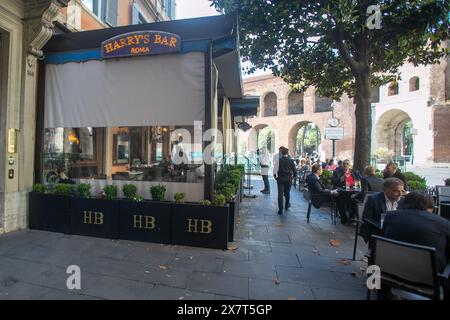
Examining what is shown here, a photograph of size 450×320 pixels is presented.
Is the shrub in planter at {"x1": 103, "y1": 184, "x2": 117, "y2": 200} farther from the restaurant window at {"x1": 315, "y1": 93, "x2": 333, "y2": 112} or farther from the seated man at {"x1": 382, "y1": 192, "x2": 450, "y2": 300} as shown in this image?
the restaurant window at {"x1": 315, "y1": 93, "x2": 333, "y2": 112}

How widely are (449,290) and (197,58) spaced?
444 centimetres

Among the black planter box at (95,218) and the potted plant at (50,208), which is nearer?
the black planter box at (95,218)

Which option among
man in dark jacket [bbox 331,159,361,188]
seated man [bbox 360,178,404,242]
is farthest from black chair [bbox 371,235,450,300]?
man in dark jacket [bbox 331,159,361,188]

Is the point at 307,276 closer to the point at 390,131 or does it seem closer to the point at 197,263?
the point at 197,263

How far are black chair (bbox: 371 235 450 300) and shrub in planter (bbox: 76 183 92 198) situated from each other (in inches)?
184

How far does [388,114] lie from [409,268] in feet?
115

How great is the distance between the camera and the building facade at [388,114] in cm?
2681

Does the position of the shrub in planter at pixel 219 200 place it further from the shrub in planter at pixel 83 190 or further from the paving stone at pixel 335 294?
the shrub in planter at pixel 83 190

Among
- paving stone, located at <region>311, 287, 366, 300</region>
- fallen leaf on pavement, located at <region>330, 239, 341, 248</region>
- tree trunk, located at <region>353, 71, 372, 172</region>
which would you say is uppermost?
tree trunk, located at <region>353, 71, 372, 172</region>

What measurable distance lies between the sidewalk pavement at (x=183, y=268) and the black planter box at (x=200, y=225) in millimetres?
136

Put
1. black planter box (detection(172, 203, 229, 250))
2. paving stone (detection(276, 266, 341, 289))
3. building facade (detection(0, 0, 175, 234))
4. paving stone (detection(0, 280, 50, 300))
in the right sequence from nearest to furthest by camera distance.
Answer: paving stone (detection(0, 280, 50, 300)) → paving stone (detection(276, 266, 341, 289)) → black planter box (detection(172, 203, 229, 250)) → building facade (detection(0, 0, 175, 234))

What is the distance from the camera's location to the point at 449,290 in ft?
7.89

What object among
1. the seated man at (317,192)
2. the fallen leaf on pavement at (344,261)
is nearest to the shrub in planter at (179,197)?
the fallen leaf on pavement at (344,261)

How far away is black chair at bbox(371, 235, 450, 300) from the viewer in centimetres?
222
